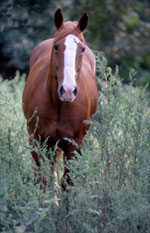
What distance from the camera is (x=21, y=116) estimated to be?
602cm

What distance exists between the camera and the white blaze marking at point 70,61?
3744mm

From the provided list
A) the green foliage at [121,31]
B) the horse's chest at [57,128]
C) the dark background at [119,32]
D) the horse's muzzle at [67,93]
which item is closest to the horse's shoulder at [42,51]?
the horse's chest at [57,128]

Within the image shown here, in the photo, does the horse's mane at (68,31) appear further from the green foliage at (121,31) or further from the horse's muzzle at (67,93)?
the green foliage at (121,31)

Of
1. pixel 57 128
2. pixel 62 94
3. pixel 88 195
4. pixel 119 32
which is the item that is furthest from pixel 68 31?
pixel 119 32

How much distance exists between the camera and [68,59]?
3.89m

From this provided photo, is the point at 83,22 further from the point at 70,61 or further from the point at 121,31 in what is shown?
the point at 121,31

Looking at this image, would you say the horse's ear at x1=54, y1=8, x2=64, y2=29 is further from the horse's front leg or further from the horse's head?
the horse's front leg

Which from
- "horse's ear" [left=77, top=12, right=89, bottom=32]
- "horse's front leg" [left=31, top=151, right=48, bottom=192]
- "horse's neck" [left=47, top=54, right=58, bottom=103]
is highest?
"horse's ear" [left=77, top=12, right=89, bottom=32]

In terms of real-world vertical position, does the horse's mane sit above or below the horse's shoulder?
above

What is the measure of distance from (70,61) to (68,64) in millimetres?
35

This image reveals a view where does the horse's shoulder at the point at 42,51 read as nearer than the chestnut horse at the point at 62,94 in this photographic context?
No

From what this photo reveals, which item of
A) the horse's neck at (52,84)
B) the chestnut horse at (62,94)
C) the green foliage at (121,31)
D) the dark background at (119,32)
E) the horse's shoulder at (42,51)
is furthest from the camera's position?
the green foliage at (121,31)

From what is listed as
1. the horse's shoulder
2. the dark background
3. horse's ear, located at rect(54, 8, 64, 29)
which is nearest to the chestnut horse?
horse's ear, located at rect(54, 8, 64, 29)

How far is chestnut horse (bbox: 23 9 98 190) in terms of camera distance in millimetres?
3891
